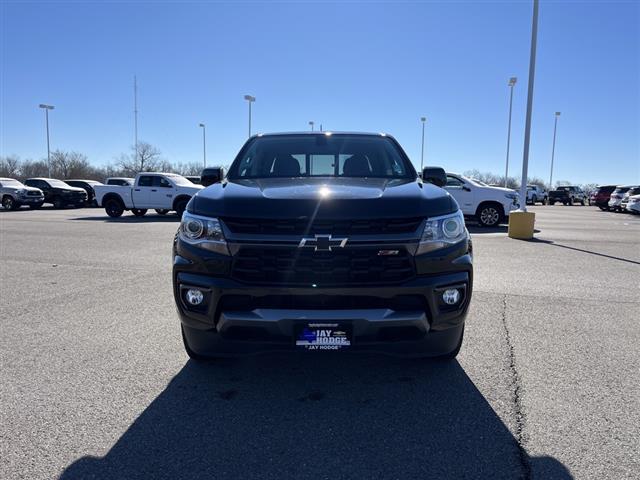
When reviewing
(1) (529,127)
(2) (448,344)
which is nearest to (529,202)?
(1) (529,127)

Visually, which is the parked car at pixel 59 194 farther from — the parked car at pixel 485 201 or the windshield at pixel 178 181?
the parked car at pixel 485 201

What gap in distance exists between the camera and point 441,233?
2.93 m

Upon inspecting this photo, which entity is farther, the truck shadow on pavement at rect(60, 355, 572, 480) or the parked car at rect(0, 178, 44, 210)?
the parked car at rect(0, 178, 44, 210)

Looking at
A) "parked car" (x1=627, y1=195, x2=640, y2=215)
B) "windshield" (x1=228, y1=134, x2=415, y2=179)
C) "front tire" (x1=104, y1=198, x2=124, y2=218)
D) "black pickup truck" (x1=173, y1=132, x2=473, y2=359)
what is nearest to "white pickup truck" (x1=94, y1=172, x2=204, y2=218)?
"front tire" (x1=104, y1=198, x2=124, y2=218)

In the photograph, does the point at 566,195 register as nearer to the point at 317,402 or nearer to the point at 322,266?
the point at 317,402

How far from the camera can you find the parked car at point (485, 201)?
15203mm

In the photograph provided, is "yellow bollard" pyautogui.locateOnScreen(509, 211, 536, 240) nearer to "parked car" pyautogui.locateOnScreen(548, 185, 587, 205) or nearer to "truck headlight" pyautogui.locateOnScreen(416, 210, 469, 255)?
"truck headlight" pyautogui.locateOnScreen(416, 210, 469, 255)

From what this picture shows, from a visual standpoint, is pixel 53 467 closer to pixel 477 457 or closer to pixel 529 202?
pixel 477 457

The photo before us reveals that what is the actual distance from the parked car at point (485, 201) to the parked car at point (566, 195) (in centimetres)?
3485

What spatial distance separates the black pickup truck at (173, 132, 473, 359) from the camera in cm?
277

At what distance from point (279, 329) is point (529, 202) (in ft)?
159

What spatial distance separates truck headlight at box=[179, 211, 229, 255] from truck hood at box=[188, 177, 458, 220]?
2.1 inches

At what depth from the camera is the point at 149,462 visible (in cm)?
242

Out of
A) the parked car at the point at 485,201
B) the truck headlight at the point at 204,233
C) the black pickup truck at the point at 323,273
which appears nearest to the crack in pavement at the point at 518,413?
the black pickup truck at the point at 323,273
